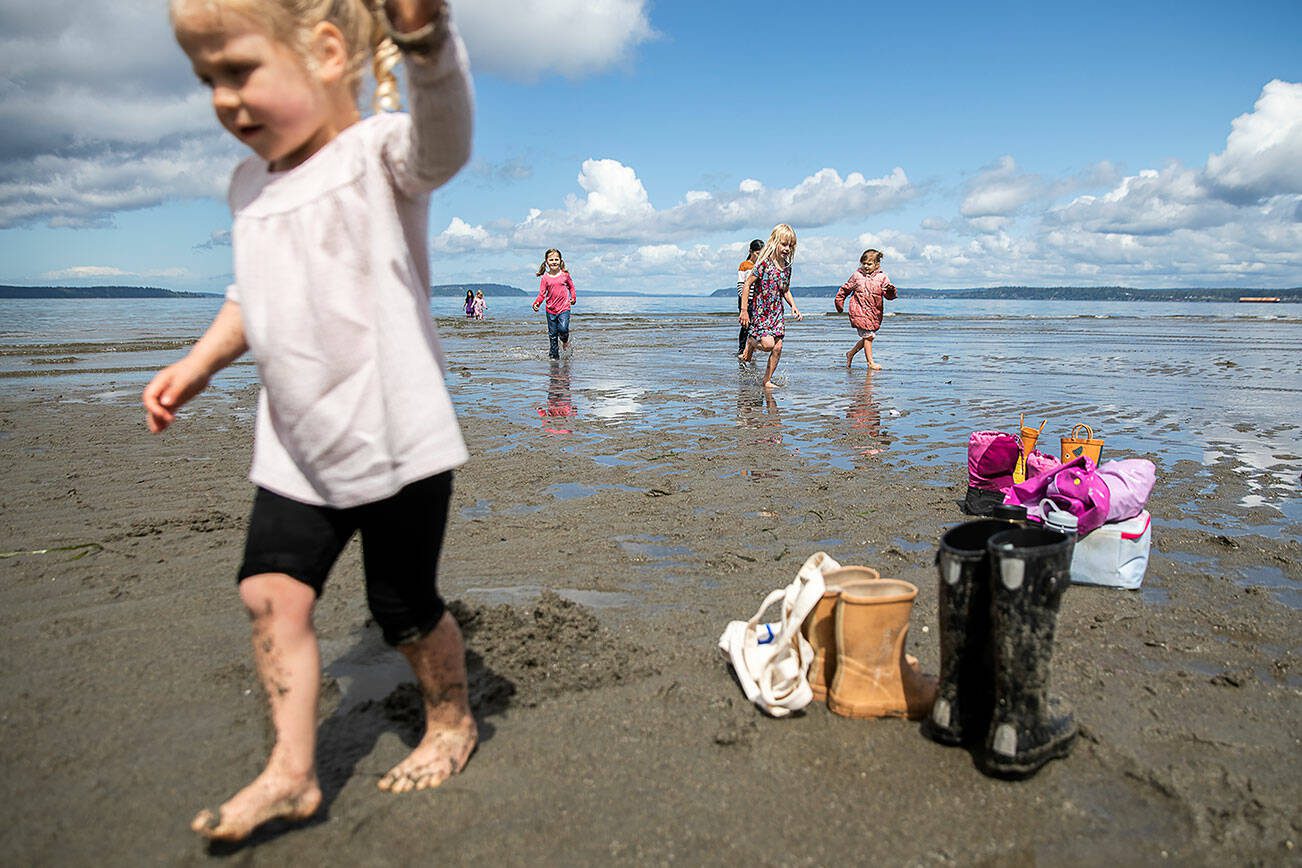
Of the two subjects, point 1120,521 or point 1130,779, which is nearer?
point 1130,779

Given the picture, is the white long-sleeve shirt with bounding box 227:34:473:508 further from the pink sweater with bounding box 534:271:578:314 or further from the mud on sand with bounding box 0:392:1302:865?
the pink sweater with bounding box 534:271:578:314

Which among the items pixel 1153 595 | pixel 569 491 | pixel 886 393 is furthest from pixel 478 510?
pixel 886 393

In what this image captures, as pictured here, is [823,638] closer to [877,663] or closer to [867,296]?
[877,663]

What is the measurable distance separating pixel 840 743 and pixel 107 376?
14.3 m

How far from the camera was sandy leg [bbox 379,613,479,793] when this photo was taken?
2324 mm

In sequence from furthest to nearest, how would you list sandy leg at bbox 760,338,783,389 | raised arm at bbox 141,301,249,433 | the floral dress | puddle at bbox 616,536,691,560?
1. the floral dress
2. sandy leg at bbox 760,338,783,389
3. puddle at bbox 616,536,691,560
4. raised arm at bbox 141,301,249,433

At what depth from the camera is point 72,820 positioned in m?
2.15

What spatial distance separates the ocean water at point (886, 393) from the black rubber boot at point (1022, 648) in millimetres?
3359

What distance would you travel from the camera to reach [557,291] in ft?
53.9

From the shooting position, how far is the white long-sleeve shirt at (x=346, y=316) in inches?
77.4

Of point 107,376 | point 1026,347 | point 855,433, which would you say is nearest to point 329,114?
point 855,433

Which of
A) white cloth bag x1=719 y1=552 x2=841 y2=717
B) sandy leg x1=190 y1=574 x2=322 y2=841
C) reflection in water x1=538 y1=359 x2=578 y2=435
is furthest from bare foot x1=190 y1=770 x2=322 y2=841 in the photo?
reflection in water x1=538 y1=359 x2=578 y2=435

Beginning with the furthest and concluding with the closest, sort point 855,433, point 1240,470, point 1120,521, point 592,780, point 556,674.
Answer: point 855,433 → point 1240,470 → point 1120,521 → point 556,674 → point 592,780

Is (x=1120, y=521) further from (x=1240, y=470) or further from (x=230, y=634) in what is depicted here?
(x=230, y=634)
